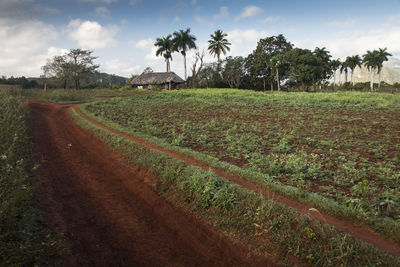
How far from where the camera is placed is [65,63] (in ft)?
157

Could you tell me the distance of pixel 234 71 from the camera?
175ft

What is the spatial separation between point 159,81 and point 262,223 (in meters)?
47.5

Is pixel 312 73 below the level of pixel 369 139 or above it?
above

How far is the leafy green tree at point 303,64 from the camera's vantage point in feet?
149

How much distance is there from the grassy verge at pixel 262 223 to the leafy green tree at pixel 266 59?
1983 inches

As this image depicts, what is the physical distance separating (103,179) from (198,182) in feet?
10.6

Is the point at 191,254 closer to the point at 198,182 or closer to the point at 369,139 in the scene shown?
the point at 198,182

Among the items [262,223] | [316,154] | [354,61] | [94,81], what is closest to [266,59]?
[354,61]

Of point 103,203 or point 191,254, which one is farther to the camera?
point 103,203

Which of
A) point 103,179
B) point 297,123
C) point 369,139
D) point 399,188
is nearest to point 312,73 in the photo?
point 297,123

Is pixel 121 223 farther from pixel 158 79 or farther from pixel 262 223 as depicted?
pixel 158 79

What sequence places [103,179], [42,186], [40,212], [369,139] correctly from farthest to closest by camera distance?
1. [369,139]
2. [103,179]
3. [42,186]
4. [40,212]

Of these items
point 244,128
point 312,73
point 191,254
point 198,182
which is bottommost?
point 191,254

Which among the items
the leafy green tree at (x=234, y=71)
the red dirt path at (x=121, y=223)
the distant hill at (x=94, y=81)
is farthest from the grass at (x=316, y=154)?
the distant hill at (x=94, y=81)
